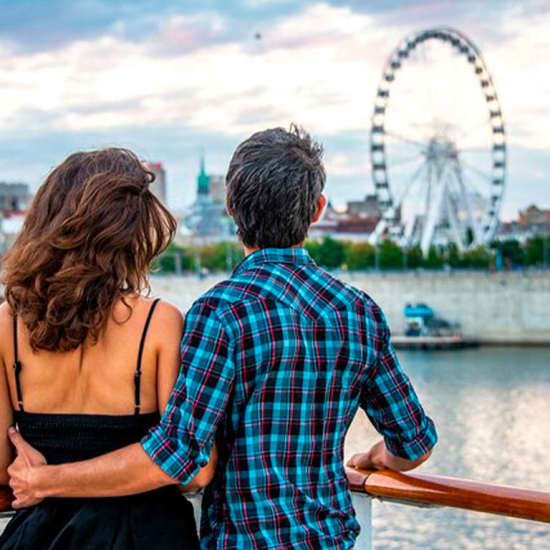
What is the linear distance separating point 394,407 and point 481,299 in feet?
111

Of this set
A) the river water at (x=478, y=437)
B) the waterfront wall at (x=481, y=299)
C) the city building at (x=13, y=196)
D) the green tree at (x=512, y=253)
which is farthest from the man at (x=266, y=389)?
the city building at (x=13, y=196)

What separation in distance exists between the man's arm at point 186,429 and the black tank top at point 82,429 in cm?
3

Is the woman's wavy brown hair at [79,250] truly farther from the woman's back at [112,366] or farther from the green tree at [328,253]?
the green tree at [328,253]

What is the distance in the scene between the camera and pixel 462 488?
63.4 inches

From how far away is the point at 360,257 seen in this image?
148 feet

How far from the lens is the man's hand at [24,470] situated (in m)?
1.40

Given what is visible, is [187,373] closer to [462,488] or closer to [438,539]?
[462,488]

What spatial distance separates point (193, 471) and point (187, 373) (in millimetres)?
123

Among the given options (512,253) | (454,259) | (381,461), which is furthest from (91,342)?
(512,253)

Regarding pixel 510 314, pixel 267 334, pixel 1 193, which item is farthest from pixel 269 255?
pixel 1 193

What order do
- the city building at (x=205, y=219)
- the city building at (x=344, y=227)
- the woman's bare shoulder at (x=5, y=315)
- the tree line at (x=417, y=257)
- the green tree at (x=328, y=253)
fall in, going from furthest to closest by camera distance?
the city building at (x=205, y=219) → the city building at (x=344, y=227) → the green tree at (x=328, y=253) → the tree line at (x=417, y=257) → the woman's bare shoulder at (x=5, y=315)

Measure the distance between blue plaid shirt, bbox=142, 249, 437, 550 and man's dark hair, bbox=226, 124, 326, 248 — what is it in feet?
0.10

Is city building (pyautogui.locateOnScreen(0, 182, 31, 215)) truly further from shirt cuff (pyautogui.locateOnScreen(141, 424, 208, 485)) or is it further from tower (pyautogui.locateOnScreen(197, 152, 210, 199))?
shirt cuff (pyautogui.locateOnScreen(141, 424, 208, 485))

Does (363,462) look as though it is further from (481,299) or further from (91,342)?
(481,299)
